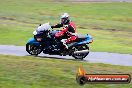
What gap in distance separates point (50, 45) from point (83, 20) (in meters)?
22.8

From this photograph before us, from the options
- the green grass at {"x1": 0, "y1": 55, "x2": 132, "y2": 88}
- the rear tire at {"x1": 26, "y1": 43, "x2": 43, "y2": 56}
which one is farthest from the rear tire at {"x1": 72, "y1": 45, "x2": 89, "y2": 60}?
the green grass at {"x1": 0, "y1": 55, "x2": 132, "y2": 88}

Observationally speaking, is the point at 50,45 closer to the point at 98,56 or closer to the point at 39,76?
the point at 98,56

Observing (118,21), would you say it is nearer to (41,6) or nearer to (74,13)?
(74,13)

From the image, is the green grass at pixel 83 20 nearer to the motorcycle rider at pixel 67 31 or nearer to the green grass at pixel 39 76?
the motorcycle rider at pixel 67 31

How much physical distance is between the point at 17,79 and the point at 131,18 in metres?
34.7

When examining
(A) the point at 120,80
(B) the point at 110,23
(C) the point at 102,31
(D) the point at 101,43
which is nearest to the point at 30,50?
(D) the point at 101,43

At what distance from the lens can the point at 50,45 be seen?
21.9m

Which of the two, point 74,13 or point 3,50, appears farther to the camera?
point 74,13

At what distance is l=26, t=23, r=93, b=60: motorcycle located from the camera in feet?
70.5

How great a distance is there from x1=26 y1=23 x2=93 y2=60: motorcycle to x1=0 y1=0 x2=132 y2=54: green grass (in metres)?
4.18

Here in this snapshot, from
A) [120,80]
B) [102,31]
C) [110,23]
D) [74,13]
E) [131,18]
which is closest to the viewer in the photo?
[120,80]

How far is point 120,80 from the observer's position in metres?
12.0

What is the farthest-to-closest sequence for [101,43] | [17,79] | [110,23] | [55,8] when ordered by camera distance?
1. [55,8]
2. [110,23]
3. [101,43]
4. [17,79]

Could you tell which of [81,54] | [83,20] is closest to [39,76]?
[81,54]
